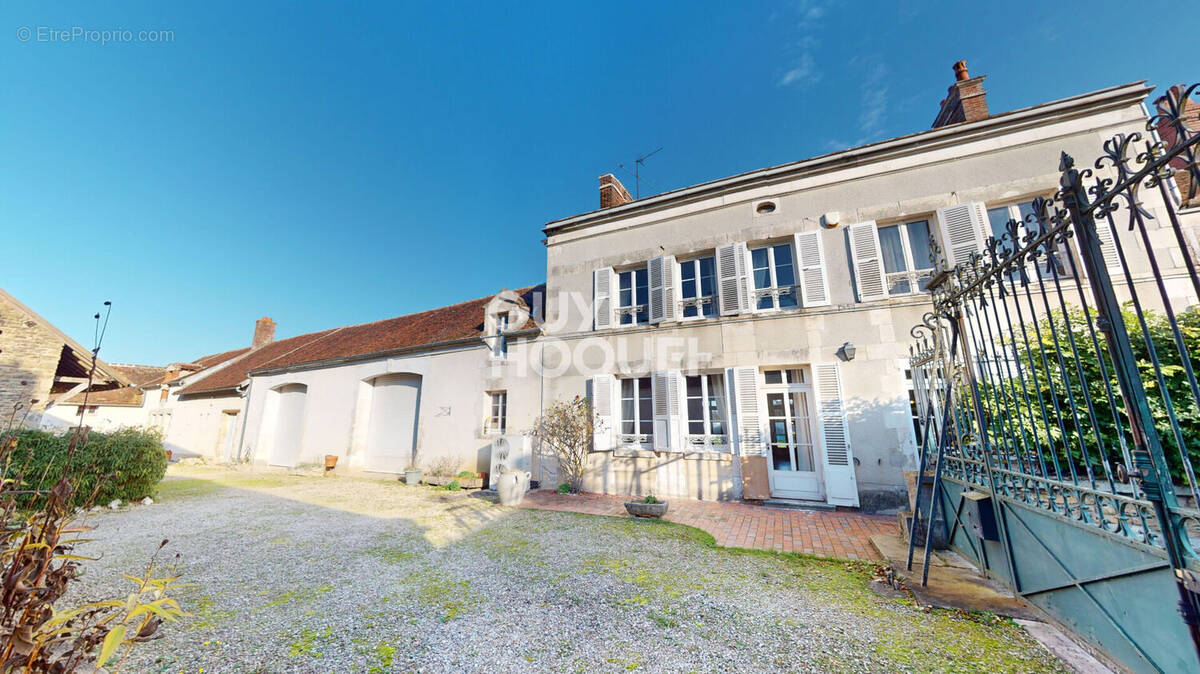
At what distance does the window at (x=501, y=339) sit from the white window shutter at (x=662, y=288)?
3764 mm

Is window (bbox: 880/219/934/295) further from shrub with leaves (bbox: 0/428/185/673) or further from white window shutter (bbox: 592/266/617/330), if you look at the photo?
shrub with leaves (bbox: 0/428/185/673)

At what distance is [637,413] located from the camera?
28.2ft

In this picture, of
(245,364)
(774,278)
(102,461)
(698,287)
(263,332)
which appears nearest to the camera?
(102,461)

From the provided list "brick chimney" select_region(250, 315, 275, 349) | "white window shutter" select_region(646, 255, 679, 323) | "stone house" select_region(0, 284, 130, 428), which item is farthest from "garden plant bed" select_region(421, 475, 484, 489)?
"brick chimney" select_region(250, 315, 275, 349)

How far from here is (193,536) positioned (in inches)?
213

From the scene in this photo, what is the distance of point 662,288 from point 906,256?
4.35 meters

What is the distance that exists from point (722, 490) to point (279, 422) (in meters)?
15.1

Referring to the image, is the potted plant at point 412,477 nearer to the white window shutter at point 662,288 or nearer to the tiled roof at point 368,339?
the tiled roof at point 368,339

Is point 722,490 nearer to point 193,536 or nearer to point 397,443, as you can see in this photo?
point 193,536

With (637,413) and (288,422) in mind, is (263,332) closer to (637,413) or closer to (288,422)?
(288,422)

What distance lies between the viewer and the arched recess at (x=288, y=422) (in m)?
13.9

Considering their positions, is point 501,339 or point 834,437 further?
point 501,339

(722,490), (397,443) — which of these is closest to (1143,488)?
(722,490)

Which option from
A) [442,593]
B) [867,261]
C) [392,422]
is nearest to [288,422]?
[392,422]
